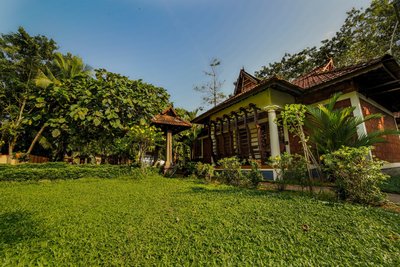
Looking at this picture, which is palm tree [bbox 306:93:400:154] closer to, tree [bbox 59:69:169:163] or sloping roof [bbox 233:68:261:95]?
sloping roof [bbox 233:68:261:95]

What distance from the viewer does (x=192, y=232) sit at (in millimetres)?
2680

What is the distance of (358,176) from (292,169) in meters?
1.48

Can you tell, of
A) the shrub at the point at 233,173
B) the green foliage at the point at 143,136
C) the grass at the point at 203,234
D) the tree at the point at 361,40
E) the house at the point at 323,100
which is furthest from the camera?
the tree at the point at 361,40

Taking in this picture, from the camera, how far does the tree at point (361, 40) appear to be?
1417 centimetres

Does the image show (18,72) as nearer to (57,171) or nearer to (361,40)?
(57,171)

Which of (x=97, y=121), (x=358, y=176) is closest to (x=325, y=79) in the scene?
(x=358, y=176)

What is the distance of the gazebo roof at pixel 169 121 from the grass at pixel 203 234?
21.2ft

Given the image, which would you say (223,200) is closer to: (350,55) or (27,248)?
(27,248)

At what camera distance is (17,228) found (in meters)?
2.94

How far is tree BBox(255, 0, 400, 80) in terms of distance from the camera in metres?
14.2

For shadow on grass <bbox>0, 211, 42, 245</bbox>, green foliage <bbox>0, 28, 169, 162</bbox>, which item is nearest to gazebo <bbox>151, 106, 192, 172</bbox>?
green foliage <bbox>0, 28, 169, 162</bbox>

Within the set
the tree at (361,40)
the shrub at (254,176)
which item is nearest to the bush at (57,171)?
the shrub at (254,176)

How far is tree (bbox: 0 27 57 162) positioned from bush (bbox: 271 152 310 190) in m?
18.4

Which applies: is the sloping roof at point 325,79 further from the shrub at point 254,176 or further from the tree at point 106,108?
the tree at point 106,108
